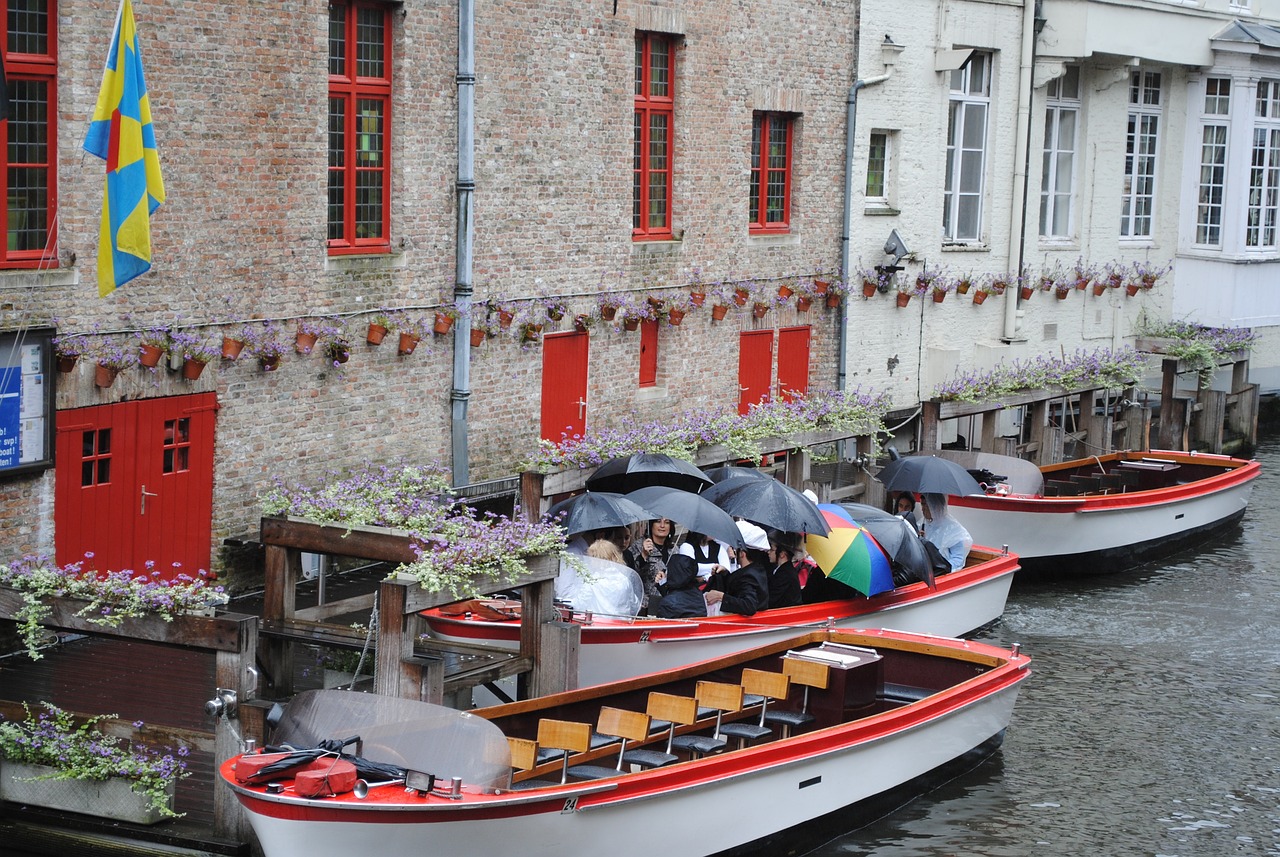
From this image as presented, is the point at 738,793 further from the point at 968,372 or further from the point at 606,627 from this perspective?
the point at 968,372

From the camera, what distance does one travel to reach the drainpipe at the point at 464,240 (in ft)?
53.2

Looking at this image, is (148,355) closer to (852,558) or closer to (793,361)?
(852,558)

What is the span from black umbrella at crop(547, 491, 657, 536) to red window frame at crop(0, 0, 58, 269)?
4382 millimetres

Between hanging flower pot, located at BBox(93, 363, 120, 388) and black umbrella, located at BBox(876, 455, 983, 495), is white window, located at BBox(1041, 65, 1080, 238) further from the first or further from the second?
hanging flower pot, located at BBox(93, 363, 120, 388)

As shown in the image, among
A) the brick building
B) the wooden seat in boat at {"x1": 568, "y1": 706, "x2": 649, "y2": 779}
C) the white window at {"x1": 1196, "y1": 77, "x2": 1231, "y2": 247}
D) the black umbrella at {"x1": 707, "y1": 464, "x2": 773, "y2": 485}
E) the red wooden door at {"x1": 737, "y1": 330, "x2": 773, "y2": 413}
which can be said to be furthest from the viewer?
the white window at {"x1": 1196, "y1": 77, "x2": 1231, "y2": 247}

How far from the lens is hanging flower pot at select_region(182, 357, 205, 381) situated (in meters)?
13.7

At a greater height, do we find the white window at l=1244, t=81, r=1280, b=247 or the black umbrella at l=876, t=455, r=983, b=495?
the white window at l=1244, t=81, r=1280, b=247

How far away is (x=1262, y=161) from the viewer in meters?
27.3

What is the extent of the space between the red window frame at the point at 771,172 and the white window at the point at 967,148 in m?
3.24

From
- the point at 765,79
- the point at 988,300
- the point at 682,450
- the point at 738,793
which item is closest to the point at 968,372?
the point at 988,300

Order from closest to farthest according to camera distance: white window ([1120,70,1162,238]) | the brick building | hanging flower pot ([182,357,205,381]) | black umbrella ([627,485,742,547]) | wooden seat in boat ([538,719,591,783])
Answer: wooden seat in boat ([538,719,591,783]), black umbrella ([627,485,742,547]), the brick building, hanging flower pot ([182,357,205,381]), white window ([1120,70,1162,238])

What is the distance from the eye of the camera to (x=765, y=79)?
2056 centimetres

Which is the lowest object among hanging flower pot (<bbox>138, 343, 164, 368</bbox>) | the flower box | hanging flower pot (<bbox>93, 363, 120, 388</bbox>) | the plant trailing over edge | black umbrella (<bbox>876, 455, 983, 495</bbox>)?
the flower box

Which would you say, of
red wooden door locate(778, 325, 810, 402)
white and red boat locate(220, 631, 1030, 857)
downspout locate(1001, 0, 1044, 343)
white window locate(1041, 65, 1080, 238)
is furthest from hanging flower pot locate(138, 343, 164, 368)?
white window locate(1041, 65, 1080, 238)
